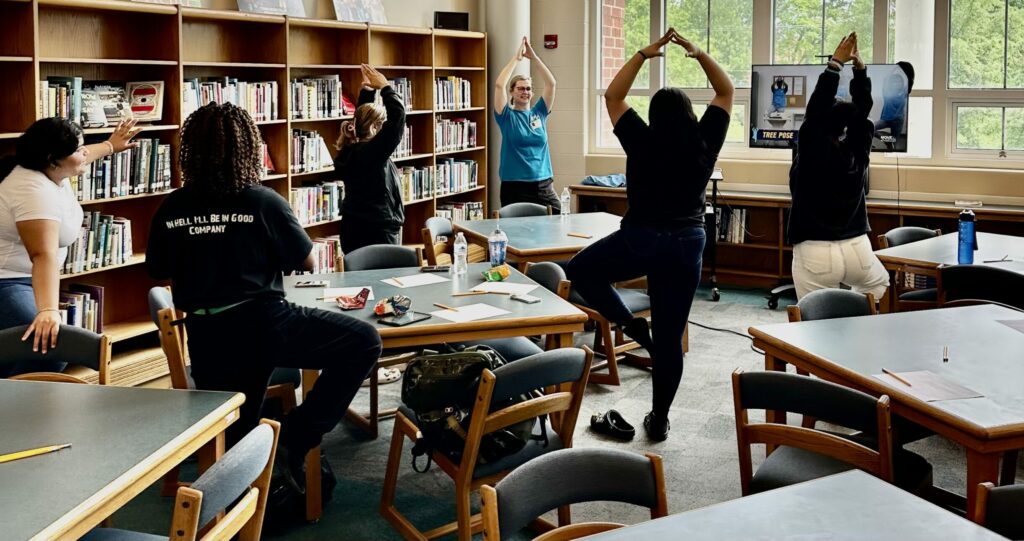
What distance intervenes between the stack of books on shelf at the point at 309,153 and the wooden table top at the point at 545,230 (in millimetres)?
1190

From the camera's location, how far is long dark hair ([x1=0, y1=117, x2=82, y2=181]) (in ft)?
13.2

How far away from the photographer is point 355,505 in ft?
13.0

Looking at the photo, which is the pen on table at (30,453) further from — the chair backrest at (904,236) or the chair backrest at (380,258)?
the chair backrest at (904,236)

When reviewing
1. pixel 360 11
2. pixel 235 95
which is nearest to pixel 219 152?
pixel 235 95

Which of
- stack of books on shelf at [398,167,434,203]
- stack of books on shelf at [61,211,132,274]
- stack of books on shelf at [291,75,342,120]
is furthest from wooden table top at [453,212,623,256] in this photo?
stack of books on shelf at [61,211,132,274]

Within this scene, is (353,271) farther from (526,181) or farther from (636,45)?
(636,45)

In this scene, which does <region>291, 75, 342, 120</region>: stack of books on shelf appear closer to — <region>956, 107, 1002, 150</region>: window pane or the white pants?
the white pants

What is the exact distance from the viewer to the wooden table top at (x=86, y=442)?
2055mm

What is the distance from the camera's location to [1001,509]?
2072 mm

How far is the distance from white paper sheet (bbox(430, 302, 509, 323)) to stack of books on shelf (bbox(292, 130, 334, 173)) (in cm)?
301

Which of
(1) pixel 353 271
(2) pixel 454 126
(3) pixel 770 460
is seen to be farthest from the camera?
(2) pixel 454 126

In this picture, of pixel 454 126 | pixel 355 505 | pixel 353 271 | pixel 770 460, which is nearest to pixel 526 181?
pixel 454 126

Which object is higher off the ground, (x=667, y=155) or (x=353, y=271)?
(x=667, y=155)

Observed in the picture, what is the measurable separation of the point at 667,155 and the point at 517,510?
2512mm
